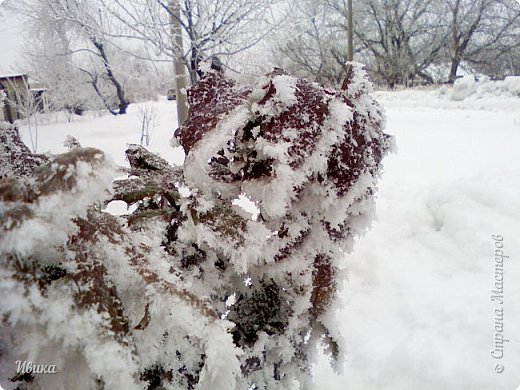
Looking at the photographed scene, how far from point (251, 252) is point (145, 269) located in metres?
0.10

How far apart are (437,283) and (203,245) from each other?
92cm

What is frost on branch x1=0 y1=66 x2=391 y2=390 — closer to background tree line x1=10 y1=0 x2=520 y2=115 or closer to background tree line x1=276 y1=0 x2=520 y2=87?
background tree line x1=10 y1=0 x2=520 y2=115

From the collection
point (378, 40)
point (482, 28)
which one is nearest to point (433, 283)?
point (482, 28)

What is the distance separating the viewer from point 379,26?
8.96 metres

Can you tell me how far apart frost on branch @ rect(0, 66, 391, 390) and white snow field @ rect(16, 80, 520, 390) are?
117 mm

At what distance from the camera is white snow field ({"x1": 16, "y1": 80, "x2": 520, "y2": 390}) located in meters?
0.76

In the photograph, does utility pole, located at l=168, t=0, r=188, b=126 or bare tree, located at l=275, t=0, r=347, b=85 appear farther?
bare tree, located at l=275, t=0, r=347, b=85

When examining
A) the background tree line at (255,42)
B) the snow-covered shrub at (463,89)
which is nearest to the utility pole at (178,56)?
the background tree line at (255,42)

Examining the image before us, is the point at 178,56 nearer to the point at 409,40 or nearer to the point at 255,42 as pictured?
the point at 255,42

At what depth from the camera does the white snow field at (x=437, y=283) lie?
2.48 ft

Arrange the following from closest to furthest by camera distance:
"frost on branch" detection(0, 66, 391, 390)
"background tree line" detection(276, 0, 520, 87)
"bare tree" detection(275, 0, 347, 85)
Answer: "frost on branch" detection(0, 66, 391, 390), "background tree line" detection(276, 0, 520, 87), "bare tree" detection(275, 0, 347, 85)

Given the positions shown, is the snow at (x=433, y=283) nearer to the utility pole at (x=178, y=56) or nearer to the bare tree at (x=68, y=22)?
the utility pole at (x=178, y=56)

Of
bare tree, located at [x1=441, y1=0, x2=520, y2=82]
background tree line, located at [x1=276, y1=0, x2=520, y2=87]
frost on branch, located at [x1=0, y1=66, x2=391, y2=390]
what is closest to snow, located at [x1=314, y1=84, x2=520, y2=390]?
frost on branch, located at [x1=0, y1=66, x2=391, y2=390]

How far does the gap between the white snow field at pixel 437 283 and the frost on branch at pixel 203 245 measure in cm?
12
